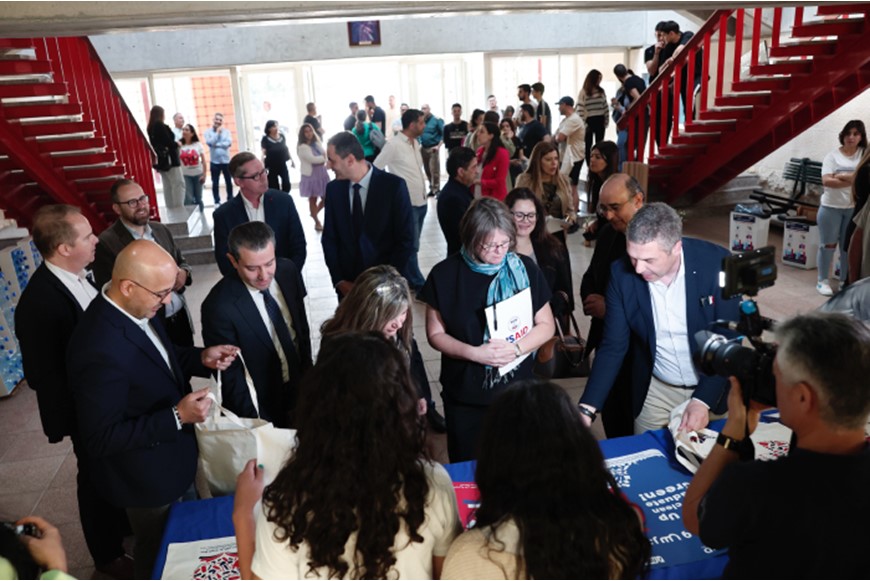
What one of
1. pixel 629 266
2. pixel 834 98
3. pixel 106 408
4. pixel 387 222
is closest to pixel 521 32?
pixel 834 98

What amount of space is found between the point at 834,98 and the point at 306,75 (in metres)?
11.6

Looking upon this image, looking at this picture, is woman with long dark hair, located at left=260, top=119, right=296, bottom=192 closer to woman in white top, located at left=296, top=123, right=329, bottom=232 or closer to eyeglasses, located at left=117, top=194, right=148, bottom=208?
woman in white top, located at left=296, top=123, right=329, bottom=232

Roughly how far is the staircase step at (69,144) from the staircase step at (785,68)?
6.40 m

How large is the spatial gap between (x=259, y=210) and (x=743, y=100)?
18.1ft

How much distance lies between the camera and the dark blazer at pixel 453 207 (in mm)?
5344

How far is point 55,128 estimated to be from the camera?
6.27 m

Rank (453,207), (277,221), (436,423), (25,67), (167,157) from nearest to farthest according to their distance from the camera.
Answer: (436,423) → (277,221) → (453,207) → (25,67) → (167,157)

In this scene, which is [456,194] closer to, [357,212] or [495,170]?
[357,212]

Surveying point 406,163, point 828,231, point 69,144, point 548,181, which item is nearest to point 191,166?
point 69,144

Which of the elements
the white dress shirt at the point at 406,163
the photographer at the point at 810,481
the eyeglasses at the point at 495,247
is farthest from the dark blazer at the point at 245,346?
the white dress shirt at the point at 406,163

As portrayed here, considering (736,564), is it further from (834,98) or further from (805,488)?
(834,98)

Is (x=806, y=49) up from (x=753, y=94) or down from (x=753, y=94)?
up

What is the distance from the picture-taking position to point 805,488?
145cm

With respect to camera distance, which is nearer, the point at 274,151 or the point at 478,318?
the point at 478,318
